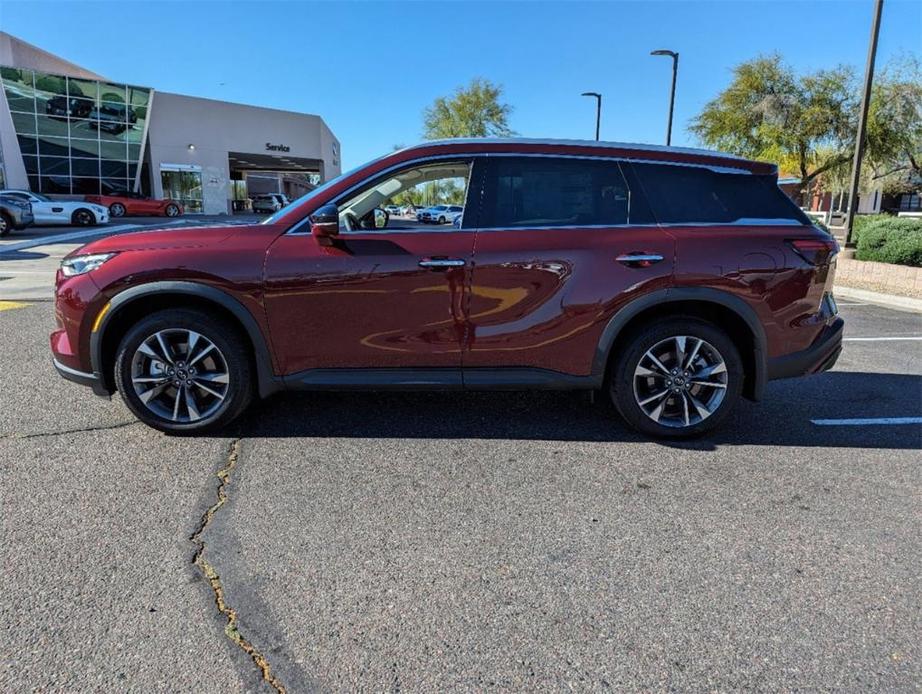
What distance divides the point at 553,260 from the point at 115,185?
41.5 metres

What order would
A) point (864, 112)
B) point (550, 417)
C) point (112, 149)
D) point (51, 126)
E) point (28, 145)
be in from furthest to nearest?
point (112, 149)
point (51, 126)
point (28, 145)
point (864, 112)
point (550, 417)

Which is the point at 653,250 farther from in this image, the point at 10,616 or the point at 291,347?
the point at 10,616

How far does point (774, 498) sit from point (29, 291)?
34.8 ft

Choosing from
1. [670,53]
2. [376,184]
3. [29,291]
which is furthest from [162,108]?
[376,184]

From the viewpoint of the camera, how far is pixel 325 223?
3.53 meters

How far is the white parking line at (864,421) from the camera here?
4.38m

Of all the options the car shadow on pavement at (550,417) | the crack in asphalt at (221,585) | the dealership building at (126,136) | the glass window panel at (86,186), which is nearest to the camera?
the crack in asphalt at (221,585)

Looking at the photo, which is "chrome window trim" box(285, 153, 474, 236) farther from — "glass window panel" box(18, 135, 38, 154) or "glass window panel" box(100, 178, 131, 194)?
"glass window panel" box(18, 135, 38, 154)

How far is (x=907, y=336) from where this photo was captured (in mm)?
7488

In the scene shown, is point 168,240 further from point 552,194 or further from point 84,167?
point 84,167

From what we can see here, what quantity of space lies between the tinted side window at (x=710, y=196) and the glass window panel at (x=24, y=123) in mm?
41233

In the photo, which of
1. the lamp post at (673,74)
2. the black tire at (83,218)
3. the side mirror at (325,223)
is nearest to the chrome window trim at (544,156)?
the side mirror at (325,223)

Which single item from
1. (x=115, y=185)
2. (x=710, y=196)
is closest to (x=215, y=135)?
(x=115, y=185)

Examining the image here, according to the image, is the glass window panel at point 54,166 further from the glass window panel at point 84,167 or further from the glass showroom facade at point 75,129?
the glass window panel at point 84,167
